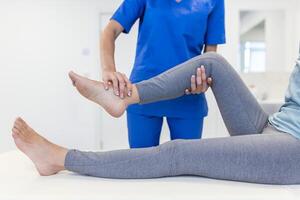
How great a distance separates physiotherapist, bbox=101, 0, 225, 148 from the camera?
1339mm

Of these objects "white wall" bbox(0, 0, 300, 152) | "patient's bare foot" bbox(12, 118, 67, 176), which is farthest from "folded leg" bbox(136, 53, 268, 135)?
"white wall" bbox(0, 0, 300, 152)

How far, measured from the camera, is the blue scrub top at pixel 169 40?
134 centimetres

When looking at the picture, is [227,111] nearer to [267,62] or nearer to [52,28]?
[267,62]

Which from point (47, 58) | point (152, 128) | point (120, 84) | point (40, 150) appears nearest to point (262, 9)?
point (47, 58)

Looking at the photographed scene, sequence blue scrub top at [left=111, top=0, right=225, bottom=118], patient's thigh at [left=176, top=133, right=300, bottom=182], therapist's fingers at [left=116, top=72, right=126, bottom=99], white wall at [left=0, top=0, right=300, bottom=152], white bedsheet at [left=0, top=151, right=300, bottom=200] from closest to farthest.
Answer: white bedsheet at [left=0, top=151, right=300, bottom=200], patient's thigh at [left=176, top=133, right=300, bottom=182], therapist's fingers at [left=116, top=72, right=126, bottom=99], blue scrub top at [left=111, top=0, right=225, bottom=118], white wall at [left=0, top=0, right=300, bottom=152]

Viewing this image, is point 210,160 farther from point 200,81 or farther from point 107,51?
point 107,51

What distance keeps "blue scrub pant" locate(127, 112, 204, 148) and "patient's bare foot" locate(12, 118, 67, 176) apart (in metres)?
0.39

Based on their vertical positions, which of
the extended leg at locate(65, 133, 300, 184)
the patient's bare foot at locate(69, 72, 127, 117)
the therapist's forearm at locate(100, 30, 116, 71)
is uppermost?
the therapist's forearm at locate(100, 30, 116, 71)

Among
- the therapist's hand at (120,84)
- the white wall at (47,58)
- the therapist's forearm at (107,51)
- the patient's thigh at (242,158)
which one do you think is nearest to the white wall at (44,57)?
the white wall at (47,58)

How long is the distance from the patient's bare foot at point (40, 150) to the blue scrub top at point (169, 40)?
1.36ft

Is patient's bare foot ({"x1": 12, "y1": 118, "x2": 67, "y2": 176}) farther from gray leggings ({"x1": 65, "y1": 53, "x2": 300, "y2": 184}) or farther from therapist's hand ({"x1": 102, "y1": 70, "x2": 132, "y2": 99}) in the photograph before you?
therapist's hand ({"x1": 102, "y1": 70, "x2": 132, "y2": 99})

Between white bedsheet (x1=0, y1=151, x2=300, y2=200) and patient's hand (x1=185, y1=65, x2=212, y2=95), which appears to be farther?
patient's hand (x1=185, y1=65, x2=212, y2=95)

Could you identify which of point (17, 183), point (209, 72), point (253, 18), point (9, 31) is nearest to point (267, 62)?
point (253, 18)

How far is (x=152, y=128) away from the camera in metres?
1.37
